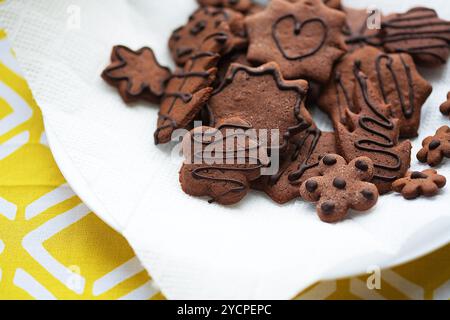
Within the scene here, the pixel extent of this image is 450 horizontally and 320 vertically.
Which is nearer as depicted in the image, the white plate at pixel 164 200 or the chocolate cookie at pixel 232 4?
the white plate at pixel 164 200

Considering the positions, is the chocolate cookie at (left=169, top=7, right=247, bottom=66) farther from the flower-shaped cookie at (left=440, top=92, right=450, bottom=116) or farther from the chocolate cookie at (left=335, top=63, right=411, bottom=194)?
the flower-shaped cookie at (left=440, top=92, right=450, bottom=116)

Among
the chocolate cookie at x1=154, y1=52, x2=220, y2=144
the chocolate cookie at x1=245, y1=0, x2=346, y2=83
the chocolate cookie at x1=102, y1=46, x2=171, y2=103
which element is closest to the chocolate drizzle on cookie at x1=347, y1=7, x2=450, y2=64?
the chocolate cookie at x1=245, y1=0, x2=346, y2=83

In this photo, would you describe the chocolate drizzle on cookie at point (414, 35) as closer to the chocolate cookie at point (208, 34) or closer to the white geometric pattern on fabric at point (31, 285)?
the chocolate cookie at point (208, 34)

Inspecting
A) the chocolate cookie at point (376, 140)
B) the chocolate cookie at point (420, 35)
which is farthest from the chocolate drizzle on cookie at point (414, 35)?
the chocolate cookie at point (376, 140)

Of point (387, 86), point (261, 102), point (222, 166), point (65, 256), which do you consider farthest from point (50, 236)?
point (387, 86)

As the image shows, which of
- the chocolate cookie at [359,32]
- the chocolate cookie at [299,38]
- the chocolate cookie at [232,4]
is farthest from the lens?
the chocolate cookie at [232,4]

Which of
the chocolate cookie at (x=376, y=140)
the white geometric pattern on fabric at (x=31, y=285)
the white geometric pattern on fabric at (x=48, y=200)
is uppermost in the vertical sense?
the chocolate cookie at (x=376, y=140)

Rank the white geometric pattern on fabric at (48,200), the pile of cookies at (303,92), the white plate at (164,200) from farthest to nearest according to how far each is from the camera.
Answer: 1. the white geometric pattern on fabric at (48,200)
2. the pile of cookies at (303,92)
3. the white plate at (164,200)

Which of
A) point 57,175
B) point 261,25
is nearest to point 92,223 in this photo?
point 57,175
